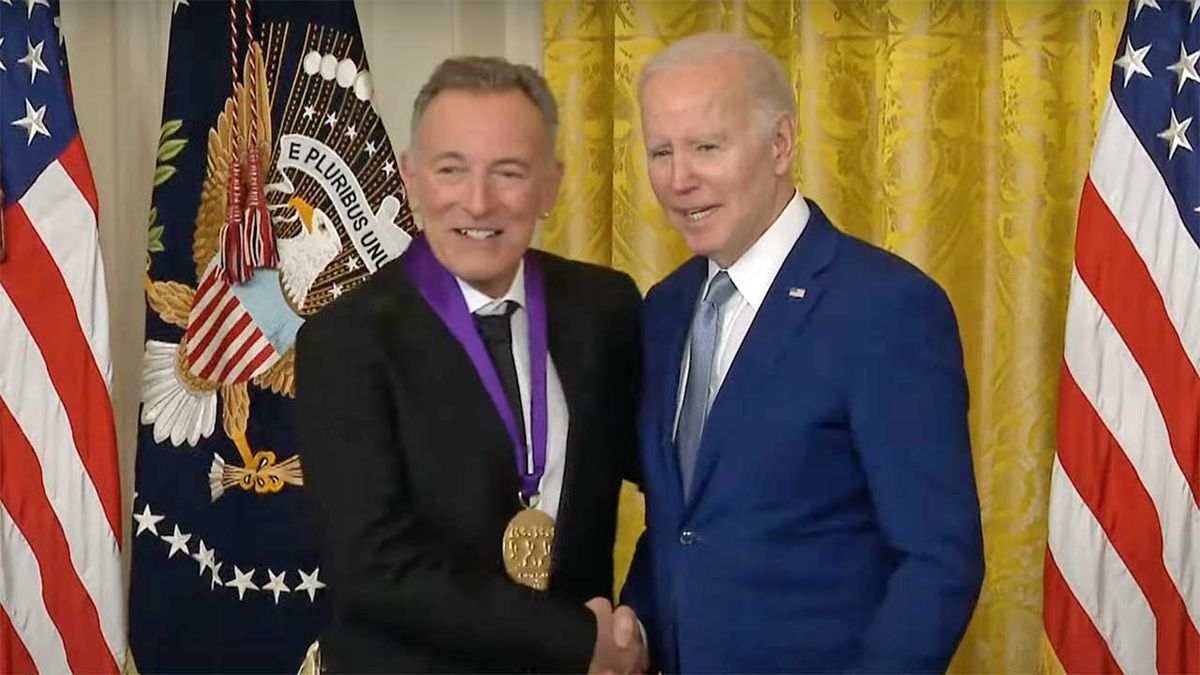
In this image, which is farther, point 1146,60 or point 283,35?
point 283,35

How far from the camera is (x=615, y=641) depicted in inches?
71.4

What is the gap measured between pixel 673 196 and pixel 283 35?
4.89 ft

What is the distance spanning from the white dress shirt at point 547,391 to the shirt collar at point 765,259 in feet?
0.87

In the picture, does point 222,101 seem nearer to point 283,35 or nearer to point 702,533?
point 283,35

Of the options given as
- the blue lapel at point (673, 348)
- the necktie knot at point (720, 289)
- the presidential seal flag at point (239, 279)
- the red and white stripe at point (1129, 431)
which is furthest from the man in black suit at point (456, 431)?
the red and white stripe at point (1129, 431)

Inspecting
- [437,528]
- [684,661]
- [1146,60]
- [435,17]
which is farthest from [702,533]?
[435,17]

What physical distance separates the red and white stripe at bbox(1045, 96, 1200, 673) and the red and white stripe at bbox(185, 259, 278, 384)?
1661 millimetres

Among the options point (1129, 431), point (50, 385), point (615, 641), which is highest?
point (50, 385)

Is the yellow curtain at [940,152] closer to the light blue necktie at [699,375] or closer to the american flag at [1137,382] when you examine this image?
the american flag at [1137,382]

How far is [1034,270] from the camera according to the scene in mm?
3215

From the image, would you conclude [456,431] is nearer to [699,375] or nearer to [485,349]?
[485,349]

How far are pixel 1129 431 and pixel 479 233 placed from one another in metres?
1.65

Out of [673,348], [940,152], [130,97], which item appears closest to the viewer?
[673,348]

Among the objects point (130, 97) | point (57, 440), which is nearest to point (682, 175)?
point (57, 440)
